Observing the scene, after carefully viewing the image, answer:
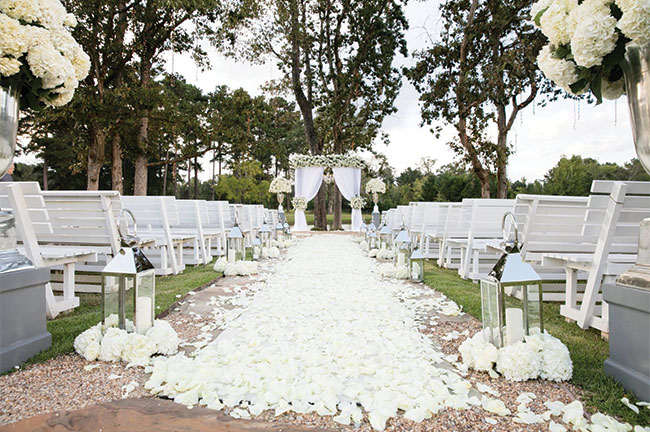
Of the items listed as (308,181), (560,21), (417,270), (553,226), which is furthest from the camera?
(308,181)

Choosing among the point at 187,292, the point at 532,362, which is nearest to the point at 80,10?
the point at 187,292

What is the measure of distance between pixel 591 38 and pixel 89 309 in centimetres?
389

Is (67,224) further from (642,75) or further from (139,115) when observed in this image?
(139,115)

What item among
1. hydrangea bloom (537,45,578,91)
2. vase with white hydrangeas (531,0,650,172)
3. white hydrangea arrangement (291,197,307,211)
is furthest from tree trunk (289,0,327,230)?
vase with white hydrangeas (531,0,650,172)

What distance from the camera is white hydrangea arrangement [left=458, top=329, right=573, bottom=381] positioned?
1.84 metres

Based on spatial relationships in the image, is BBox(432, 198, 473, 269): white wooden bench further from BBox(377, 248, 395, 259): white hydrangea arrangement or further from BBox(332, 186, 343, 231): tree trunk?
BBox(332, 186, 343, 231): tree trunk

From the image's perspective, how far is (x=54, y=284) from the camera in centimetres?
378

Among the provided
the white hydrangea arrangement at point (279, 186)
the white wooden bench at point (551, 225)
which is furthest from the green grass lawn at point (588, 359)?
the white hydrangea arrangement at point (279, 186)

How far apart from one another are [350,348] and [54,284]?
10.6ft

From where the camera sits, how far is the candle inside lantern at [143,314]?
2248 mm

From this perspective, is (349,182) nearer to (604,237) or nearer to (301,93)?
(301,93)

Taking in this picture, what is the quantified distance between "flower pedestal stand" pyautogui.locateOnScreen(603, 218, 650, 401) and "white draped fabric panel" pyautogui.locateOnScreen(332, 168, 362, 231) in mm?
13590

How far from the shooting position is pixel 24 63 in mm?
2088

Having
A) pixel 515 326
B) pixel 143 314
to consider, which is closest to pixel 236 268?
pixel 143 314
